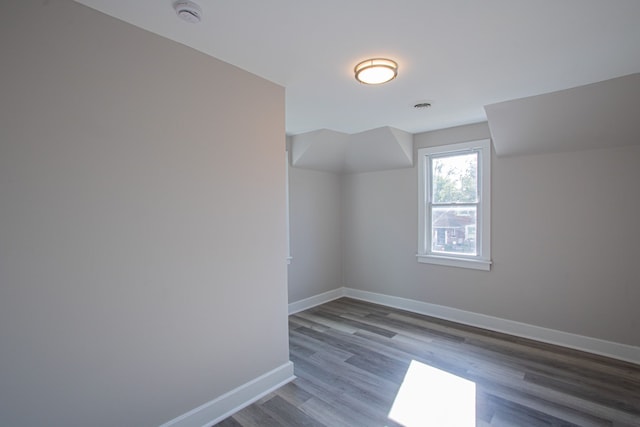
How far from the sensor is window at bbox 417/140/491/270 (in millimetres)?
3715

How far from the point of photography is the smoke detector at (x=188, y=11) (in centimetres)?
155

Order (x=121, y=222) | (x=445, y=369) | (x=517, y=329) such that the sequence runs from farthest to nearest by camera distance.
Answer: (x=517, y=329), (x=445, y=369), (x=121, y=222)

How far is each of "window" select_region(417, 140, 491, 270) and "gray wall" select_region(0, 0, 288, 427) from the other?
2.59m

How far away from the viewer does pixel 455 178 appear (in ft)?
13.1

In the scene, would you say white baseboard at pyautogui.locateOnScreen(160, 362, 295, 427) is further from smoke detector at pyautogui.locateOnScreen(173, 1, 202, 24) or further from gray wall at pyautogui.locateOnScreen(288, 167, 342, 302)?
smoke detector at pyautogui.locateOnScreen(173, 1, 202, 24)

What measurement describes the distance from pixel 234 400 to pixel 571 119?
3.75 meters

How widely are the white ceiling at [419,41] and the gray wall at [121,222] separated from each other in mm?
274

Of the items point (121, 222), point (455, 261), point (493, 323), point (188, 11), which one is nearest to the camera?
point (188, 11)

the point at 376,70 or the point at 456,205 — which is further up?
the point at 376,70

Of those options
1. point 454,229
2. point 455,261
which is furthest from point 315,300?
point 454,229

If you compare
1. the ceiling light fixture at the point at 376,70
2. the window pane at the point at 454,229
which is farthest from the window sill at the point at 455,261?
the ceiling light fixture at the point at 376,70

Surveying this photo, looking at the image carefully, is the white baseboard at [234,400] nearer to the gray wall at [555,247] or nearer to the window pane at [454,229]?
the gray wall at [555,247]

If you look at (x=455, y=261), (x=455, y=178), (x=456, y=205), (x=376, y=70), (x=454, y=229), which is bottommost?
(x=455, y=261)

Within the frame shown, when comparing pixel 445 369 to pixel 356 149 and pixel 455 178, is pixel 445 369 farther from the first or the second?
pixel 356 149
